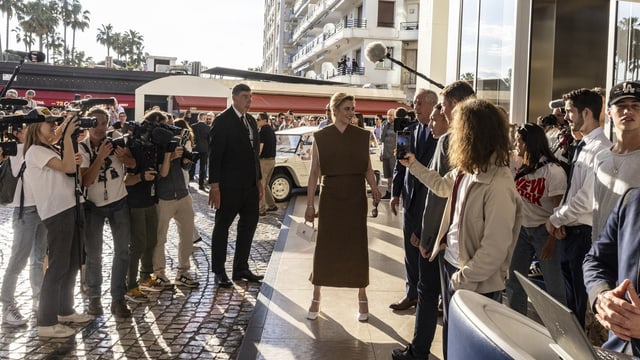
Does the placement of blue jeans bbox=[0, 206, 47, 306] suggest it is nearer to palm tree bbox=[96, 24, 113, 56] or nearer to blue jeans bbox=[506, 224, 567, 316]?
blue jeans bbox=[506, 224, 567, 316]

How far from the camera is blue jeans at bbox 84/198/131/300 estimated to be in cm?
532

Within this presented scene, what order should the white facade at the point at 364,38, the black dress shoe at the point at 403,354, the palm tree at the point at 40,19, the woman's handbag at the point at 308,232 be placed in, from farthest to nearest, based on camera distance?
the palm tree at the point at 40,19 → the white facade at the point at 364,38 → the woman's handbag at the point at 308,232 → the black dress shoe at the point at 403,354

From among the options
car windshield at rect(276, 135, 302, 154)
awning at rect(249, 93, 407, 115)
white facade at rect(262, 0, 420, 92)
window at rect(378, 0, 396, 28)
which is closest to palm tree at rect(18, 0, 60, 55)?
white facade at rect(262, 0, 420, 92)

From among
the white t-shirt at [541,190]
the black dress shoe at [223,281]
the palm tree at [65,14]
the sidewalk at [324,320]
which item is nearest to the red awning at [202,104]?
the sidewalk at [324,320]

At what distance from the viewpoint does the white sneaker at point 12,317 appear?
506cm

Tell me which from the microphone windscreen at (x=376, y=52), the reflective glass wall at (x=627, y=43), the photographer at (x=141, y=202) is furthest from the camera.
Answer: the microphone windscreen at (x=376, y=52)

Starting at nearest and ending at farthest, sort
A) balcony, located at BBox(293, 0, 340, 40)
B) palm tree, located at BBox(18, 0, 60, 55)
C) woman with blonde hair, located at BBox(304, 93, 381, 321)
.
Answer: woman with blonde hair, located at BBox(304, 93, 381, 321), balcony, located at BBox(293, 0, 340, 40), palm tree, located at BBox(18, 0, 60, 55)

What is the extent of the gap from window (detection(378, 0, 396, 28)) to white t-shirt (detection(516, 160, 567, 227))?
3978cm

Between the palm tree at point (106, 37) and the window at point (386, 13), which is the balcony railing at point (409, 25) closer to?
the window at point (386, 13)

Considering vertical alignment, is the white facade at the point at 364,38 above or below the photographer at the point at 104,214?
above

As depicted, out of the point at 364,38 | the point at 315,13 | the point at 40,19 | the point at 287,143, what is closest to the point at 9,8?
the point at 40,19

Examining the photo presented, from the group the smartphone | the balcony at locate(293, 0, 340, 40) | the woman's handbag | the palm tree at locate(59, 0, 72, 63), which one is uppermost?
the palm tree at locate(59, 0, 72, 63)

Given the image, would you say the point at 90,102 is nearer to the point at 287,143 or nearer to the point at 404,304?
the point at 404,304

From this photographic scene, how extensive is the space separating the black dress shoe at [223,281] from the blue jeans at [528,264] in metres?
→ 3.07
